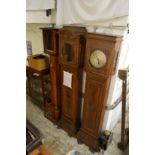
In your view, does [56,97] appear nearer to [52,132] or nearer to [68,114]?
[68,114]

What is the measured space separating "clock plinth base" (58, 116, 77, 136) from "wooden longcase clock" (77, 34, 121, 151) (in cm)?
17

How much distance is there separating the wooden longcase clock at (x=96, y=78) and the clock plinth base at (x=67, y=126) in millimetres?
175

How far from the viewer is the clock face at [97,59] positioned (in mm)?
1678

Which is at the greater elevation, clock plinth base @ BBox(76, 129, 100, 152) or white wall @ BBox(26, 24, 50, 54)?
white wall @ BBox(26, 24, 50, 54)

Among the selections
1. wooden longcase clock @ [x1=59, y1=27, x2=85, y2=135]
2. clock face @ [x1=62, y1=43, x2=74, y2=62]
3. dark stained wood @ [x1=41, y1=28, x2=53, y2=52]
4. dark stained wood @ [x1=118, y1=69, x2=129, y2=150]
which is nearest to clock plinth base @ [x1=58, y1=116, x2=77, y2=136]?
wooden longcase clock @ [x1=59, y1=27, x2=85, y2=135]

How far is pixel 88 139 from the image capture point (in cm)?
207

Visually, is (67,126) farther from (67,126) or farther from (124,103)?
(124,103)

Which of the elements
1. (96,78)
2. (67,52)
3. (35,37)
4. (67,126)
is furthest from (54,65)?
(35,37)

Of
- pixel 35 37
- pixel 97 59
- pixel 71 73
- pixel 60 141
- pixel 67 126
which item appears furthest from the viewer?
pixel 35 37

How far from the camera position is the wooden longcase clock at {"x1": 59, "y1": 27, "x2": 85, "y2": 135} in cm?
189

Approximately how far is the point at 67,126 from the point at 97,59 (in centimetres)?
112

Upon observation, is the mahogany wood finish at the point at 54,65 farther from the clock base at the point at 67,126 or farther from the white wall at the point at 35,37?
the white wall at the point at 35,37

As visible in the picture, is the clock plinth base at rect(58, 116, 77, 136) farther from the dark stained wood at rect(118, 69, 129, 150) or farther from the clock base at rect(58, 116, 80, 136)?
the dark stained wood at rect(118, 69, 129, 150)
